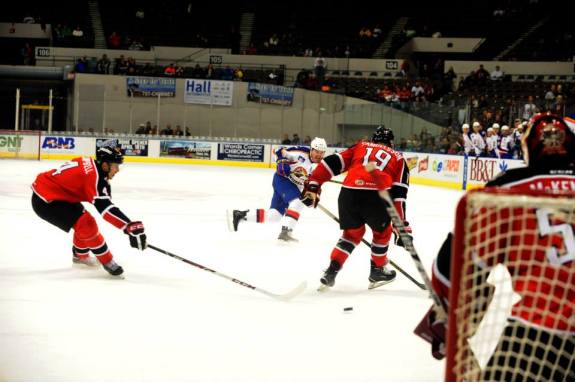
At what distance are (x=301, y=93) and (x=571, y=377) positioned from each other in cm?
1904

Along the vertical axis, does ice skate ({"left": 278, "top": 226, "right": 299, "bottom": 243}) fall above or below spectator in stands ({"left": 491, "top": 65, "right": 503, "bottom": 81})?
below

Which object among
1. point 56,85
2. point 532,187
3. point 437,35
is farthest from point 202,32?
point 532,187

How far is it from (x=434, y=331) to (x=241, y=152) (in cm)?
1740

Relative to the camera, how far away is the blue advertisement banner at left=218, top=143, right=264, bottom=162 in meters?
19.2

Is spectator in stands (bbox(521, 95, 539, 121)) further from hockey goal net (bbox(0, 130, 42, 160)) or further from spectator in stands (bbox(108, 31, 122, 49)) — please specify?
spectator in stands (bbox(108, 31, 122, 49))

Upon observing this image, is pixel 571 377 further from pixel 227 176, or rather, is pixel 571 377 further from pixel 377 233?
pixel 227 176

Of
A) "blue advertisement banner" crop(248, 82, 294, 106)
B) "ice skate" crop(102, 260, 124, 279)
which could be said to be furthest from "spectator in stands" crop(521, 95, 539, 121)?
"ice skate" crop(102, 260, 124, 279)

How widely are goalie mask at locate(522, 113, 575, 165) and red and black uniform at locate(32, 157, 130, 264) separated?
3178mm

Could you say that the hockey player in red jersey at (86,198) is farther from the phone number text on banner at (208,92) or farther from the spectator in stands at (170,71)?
the spectator in stands at (170,71)

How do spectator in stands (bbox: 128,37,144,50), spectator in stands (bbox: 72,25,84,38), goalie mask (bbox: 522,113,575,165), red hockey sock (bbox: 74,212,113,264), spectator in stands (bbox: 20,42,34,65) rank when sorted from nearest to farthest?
1. goalie mask (bbox: 522,113,575,165)
2. red hockey sock (bbox: 74,212,113,264)
3. spectator in stands (bbox: 20,42,34,65)
4. spectator in stands (bbox: 128,37,144,50)
5. spectator in stands (bbox: 72,25,84,38)

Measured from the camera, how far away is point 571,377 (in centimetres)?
195

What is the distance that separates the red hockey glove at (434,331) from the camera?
202 cm

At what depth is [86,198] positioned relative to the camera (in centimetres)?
480

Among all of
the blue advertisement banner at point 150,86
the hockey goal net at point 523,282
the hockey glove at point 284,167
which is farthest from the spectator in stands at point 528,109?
the hockey goal net at point 523,282
